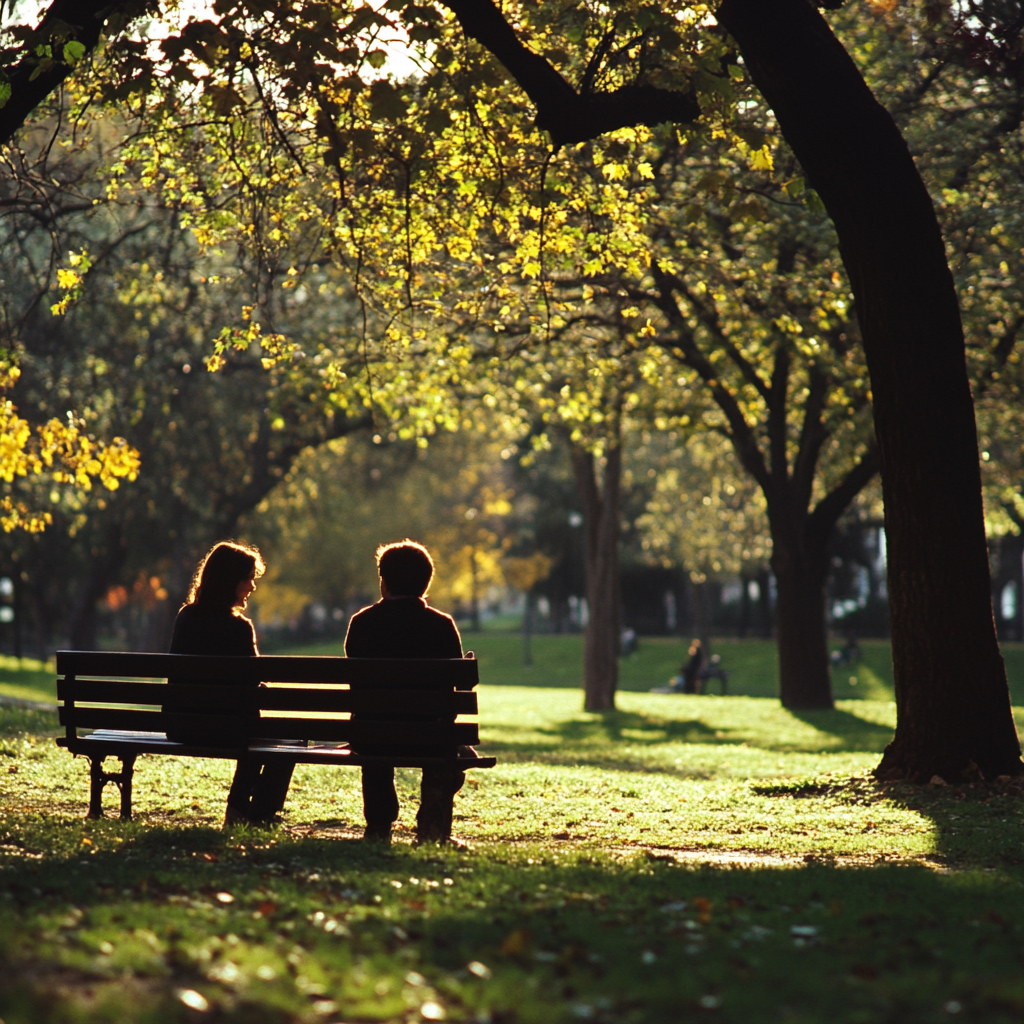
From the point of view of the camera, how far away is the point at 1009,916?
5137mm

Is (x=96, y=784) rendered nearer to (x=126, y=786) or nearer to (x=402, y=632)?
(x=126, y=786)

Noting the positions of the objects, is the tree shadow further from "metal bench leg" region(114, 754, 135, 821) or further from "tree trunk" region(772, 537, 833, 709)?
"metal bench leg" region(114, 754, 135, 821)

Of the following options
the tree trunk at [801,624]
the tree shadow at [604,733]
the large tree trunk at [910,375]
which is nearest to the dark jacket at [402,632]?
the large tree trunk at [910,375]

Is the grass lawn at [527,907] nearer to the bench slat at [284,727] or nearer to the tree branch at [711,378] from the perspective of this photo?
the bench slat at [284,727]

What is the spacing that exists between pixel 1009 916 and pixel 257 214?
7.05 m

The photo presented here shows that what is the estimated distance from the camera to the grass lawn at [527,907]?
3.64m

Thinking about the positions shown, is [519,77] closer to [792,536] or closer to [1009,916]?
[1009,916]

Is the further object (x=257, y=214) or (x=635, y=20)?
(x=257, y=214)

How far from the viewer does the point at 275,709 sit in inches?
267

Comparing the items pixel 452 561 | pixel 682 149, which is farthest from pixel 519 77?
pixel 452 561

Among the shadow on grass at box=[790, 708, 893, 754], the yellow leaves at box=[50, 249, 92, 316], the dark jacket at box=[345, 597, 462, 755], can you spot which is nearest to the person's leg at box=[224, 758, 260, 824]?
the dark jacket at box=[345, 597, 462, 755]


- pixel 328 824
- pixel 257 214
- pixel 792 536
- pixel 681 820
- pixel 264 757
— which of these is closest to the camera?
pixel 264 757

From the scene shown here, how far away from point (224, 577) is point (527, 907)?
2895mm

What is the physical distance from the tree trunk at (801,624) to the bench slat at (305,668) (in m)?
14.9
